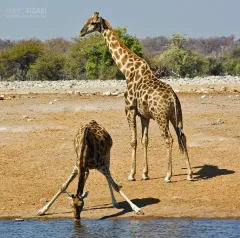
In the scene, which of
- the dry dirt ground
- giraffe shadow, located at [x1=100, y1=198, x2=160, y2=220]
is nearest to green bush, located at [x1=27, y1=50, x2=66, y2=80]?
the dry dirt ground

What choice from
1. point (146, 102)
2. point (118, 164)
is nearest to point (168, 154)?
point (146, 102)

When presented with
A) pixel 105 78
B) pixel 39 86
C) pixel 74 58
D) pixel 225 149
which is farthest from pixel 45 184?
pixel 74 58

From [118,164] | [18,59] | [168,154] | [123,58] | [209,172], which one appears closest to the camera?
[168,154]

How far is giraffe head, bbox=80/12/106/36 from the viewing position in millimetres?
14312

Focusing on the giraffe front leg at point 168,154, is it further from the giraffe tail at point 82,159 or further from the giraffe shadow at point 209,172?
the giraffe tail at point 82,159

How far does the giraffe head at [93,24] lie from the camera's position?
14312mm

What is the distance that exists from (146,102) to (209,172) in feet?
5.50

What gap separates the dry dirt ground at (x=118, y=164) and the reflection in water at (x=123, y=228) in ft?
1.06

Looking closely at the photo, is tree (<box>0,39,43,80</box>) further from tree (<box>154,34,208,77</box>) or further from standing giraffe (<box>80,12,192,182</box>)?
standing giraffe (<box>80,12,192,182</box>)

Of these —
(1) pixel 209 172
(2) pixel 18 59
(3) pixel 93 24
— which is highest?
(3) pixel 93 24

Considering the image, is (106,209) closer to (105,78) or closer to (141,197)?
(141,197)

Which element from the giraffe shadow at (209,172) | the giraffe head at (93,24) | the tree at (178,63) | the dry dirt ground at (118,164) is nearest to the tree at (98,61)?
the tree at (178,63)

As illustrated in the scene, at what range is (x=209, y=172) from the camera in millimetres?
13594

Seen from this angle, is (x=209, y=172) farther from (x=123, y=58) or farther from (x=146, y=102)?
(x=123, y=58)
